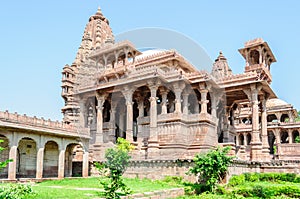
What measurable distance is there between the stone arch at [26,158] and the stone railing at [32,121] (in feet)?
12.3

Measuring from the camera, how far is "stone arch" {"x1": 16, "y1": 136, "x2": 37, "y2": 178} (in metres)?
27.4

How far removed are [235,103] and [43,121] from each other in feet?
71.9

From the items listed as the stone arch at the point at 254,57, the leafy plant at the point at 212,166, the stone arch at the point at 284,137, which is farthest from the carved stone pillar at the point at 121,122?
the stone arch at the point at 284,137

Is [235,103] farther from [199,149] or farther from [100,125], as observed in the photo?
[100,125]

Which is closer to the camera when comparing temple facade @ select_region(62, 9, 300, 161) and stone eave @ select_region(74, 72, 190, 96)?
temple facade @ select_region(62, 9, 300, 161)

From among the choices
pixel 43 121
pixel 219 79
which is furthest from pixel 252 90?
pixel 43 121

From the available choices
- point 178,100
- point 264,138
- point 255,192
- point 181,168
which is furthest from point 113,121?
point 255,192

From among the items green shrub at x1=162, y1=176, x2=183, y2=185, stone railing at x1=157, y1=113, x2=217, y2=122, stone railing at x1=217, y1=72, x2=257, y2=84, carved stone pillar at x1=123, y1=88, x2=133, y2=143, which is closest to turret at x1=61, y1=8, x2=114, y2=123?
carved stone pillar at x1=123, y1=88, x2=133, y2=143

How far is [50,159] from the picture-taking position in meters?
29.5

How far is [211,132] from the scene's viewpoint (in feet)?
91.9

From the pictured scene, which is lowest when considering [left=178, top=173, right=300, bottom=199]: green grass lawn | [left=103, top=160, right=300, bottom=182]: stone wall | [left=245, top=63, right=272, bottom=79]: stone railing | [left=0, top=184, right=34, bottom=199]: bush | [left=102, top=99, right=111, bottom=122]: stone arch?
[left=178, top=173, right=300, bottom=199]: green grass lawn

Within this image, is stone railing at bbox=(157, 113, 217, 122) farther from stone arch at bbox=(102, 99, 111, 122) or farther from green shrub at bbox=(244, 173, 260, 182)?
stone arch at bbox=(102, 99, 111, 122)

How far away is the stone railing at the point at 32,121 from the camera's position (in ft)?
71.2

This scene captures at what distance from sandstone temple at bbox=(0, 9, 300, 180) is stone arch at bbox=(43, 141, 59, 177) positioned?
0.09 metres
